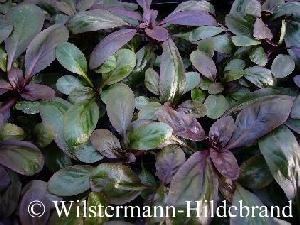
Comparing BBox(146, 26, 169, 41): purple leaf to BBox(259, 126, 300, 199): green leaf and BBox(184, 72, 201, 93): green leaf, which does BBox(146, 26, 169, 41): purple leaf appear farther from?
BBox(259, 126, 300, 199): green leaf

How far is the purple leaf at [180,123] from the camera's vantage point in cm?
79

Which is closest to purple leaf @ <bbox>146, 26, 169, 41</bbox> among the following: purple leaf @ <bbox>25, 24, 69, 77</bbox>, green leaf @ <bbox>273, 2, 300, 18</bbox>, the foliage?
the foliage

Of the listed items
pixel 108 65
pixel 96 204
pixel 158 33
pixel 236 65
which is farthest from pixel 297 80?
pixel 96 204

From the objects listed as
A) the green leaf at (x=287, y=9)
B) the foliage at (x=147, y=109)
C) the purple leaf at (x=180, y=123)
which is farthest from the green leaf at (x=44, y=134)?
the green leaf at (x=287, y=9)

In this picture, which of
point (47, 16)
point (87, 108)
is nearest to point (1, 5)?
point (47, 16)

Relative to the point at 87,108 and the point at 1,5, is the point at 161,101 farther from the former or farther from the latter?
the point at 1,5

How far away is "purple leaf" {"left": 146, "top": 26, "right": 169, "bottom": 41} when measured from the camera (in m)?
0.94

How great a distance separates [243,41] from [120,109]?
0.38 meters

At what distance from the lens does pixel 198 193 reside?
2.30 ft

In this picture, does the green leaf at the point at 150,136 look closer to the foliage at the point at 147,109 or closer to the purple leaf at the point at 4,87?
the foliage at the point at 147,109

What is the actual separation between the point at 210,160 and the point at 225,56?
0.39 meters

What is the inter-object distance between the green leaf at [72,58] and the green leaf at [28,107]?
0.12 metres

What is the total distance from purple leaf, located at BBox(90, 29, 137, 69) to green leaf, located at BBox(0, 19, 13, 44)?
0.77 feet

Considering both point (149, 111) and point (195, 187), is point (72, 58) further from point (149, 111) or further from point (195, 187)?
point (195, 187)
